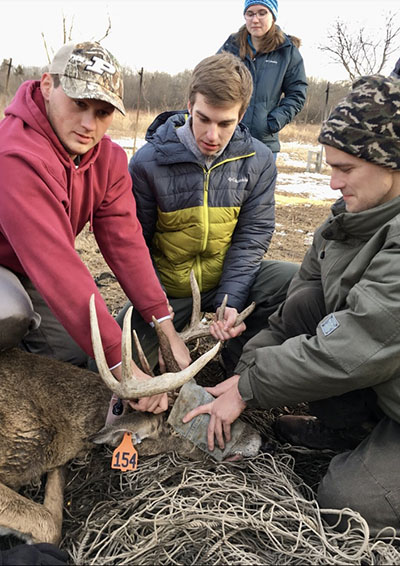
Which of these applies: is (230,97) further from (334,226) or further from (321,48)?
(321,48)

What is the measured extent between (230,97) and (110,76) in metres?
0.83

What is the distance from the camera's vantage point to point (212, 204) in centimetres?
382

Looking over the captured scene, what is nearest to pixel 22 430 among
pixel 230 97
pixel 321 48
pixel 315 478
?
pixel 315 478

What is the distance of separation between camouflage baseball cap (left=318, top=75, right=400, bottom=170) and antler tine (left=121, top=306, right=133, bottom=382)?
4.47 ft

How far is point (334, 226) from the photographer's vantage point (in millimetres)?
2789

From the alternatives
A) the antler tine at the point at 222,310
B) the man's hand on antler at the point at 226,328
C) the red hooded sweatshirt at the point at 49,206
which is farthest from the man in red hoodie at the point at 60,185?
the antler tine at the point at 222,310

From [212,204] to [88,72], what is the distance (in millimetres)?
1356

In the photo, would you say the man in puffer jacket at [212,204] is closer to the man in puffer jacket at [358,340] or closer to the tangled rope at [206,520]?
the man in puffer jacket at [358,340]

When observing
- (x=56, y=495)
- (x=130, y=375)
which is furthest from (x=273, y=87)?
(x=56, y=495)

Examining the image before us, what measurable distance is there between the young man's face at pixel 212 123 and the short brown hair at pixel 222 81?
0.15 ft

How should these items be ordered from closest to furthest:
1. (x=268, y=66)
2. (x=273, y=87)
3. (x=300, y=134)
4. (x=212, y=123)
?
(x=212, y=123) < (x=268, y=66) < (x=273, y=87) < (x=300, y=134)

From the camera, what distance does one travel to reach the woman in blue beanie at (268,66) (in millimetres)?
Answer: 5660

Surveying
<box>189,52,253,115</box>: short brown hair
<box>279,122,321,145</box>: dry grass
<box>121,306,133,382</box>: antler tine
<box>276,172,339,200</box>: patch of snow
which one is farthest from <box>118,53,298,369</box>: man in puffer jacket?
<box>279,122,321,145</box>: dry grass

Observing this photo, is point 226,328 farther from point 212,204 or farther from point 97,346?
point 97,346
